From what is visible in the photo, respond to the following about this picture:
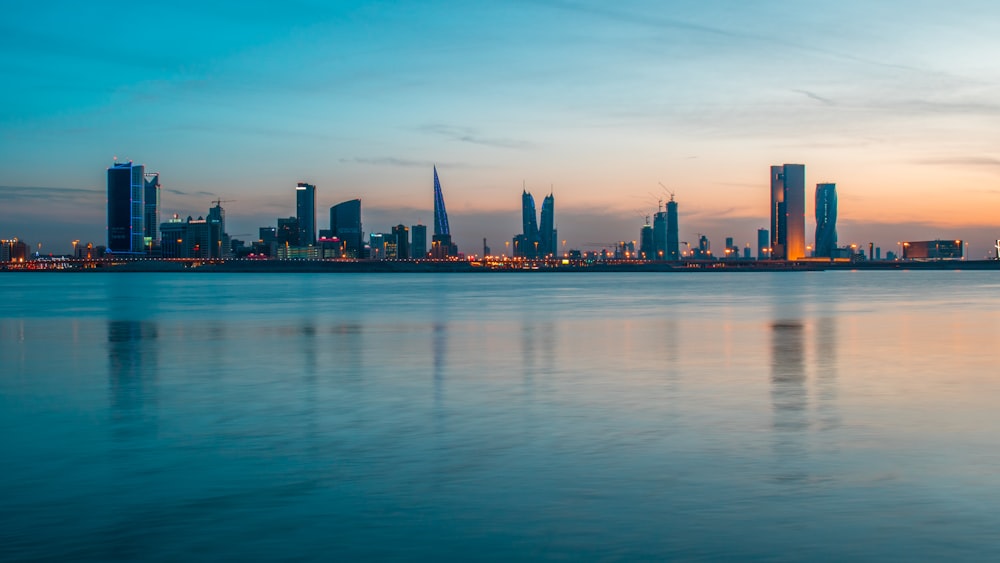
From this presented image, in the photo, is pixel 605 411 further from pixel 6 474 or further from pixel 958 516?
pixel 6 474

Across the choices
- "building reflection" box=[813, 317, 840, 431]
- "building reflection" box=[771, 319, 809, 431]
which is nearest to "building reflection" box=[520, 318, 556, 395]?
"building reflection" box=[771, 319, 809, 431]

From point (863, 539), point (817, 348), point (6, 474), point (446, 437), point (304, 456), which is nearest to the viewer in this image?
point (863, 539)

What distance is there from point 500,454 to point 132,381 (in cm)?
1353

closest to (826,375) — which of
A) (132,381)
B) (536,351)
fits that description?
(536,351)

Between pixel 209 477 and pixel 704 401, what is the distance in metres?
11.2

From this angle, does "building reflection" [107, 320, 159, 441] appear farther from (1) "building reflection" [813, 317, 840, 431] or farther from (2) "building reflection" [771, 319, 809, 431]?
(1) "building reflection" [813, 317, 840, 431]

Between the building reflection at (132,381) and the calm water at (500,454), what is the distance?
12 cm

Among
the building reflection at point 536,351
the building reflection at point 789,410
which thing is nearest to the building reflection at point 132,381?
the building reflection at point 536,351

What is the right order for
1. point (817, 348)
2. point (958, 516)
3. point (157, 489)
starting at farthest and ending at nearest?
1. point (817, 348)
2. point (157, 489)
3. point (958, 516)

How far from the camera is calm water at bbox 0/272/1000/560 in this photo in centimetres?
938

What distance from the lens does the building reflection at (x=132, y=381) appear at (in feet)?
54.4

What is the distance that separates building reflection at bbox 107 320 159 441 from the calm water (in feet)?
0.40

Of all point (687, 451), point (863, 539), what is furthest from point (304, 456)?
point (863, 539)

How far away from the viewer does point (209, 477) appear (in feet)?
39.8
